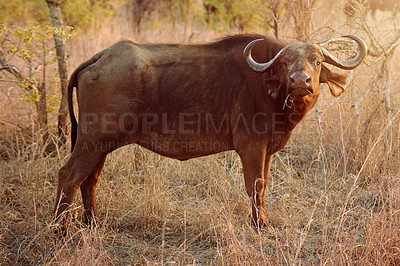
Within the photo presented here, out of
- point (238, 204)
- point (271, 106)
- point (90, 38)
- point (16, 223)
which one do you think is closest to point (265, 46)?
point (271, 106)

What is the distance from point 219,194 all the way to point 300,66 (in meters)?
2.08

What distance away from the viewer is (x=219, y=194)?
183 inches

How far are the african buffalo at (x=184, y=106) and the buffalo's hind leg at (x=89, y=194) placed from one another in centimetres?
26

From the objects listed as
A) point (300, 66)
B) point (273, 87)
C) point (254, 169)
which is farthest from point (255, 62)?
point (254, 169)

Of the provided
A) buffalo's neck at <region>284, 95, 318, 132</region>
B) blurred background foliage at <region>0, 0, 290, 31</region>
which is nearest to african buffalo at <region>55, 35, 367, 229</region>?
buffalo's neck at <region>284, 95, 318, 132</region>

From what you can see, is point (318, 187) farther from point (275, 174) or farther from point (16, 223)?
point (16, 223)

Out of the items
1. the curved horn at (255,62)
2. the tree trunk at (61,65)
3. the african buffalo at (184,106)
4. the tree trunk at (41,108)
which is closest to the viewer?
the curved horn at (255,62)

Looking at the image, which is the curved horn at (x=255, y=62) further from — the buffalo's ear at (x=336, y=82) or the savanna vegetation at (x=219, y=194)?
the savanna vegetation at (x=219, y=194)

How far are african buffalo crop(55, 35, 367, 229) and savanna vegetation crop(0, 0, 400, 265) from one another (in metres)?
0.46

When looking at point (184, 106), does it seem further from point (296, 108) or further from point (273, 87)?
point (296, 108)

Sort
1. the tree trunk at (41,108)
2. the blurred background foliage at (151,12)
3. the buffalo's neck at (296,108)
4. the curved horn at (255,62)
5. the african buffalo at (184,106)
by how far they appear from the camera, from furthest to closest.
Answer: the blurred background foliage at (151,12), the tree trunk at (41,108), the african buffalo at (184,106), the buffalo's neck at (296,108), the curved horn at (255,62)

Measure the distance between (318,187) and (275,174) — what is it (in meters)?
0.53

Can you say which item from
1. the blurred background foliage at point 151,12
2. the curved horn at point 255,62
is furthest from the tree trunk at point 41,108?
the curved horn at point 255,62

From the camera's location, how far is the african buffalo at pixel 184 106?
350cm
